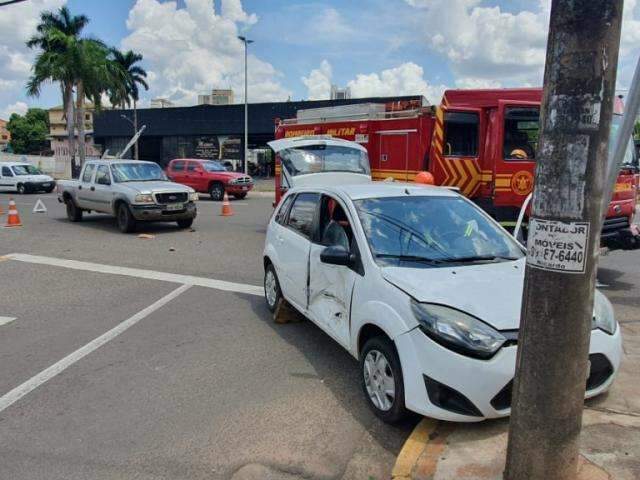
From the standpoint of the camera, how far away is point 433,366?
133 inches

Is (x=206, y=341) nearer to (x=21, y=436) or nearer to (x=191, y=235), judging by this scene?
(x=21, y=436)

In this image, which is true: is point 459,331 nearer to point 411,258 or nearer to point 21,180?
point 411,258

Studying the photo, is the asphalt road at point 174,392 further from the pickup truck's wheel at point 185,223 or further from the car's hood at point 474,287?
the pickup truck's wheel at point 185,223

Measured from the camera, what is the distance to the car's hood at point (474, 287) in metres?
3.49

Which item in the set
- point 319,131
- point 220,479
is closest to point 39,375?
point 220,479

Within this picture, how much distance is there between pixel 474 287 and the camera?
3.77 m

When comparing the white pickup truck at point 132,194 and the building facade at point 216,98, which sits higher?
the building facade at point 216,98

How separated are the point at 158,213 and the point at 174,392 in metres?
9.56

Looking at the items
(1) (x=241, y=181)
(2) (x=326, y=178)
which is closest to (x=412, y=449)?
(2) (x=326, y=178)

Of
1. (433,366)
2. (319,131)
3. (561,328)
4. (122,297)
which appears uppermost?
(319,131)

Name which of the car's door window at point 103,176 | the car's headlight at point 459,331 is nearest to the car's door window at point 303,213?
the car's headlight at point 459,331

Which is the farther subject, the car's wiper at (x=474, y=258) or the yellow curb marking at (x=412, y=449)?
the car's wiper at (x=474, y=258)

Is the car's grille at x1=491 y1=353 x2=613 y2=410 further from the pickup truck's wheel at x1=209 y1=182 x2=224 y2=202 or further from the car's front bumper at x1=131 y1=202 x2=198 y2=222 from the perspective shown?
the pickup truck's wheel at x1=209 y1=182 x2=224 y2=202

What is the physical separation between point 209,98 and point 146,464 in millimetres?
56643
